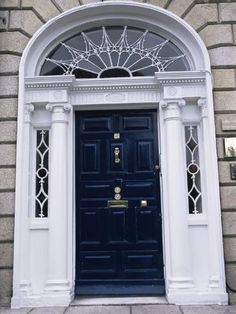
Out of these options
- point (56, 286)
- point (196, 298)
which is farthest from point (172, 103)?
point (56, 286)

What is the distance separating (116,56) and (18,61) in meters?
1.50

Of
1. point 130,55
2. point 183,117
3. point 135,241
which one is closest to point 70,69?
point 130,55

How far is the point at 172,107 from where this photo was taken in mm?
5215

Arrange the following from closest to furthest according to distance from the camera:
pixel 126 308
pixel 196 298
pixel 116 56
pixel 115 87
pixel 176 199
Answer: pixel 126 308 < pixel 196 298 < pixel 176 199 < pixel 115 87 < pixel 116 56

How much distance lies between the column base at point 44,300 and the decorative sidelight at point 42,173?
1094 mm

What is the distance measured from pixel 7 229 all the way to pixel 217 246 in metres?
2.89

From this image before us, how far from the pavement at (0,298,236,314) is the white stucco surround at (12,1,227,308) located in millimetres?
133

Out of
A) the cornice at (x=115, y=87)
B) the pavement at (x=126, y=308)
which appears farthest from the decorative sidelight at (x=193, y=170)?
the pavement at (x=126, y=308)

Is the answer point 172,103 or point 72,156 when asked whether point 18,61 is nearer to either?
point 72,156

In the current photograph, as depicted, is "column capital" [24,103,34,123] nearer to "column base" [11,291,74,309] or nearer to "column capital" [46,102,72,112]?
"column capital" [46,102,72,112]

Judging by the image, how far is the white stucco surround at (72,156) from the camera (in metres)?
4.84

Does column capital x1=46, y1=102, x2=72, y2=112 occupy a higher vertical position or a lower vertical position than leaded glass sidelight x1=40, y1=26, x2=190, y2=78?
lower

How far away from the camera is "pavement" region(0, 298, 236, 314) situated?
439 centimetres

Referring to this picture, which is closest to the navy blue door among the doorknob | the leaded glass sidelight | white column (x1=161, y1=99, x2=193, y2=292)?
the doorknob
